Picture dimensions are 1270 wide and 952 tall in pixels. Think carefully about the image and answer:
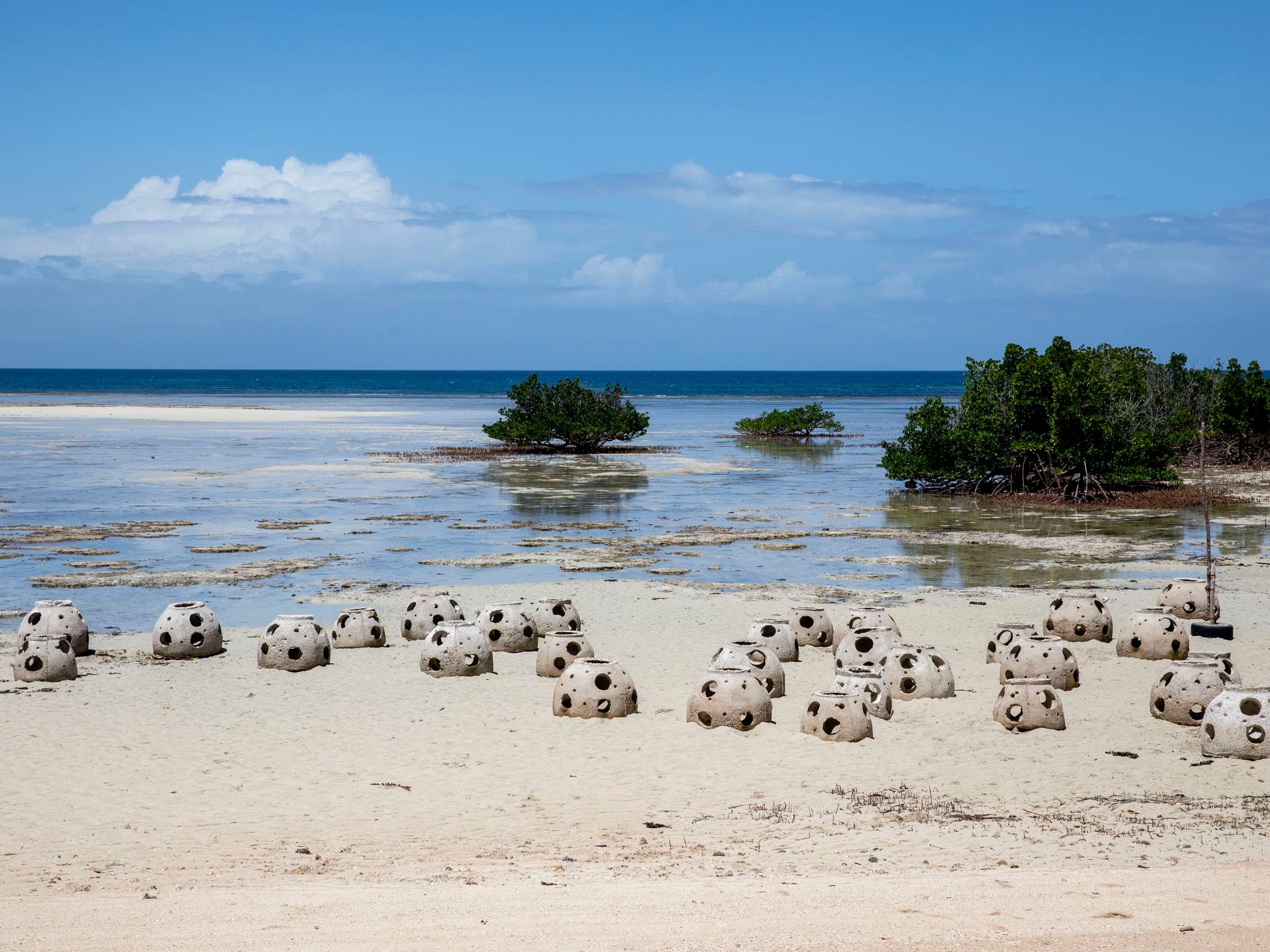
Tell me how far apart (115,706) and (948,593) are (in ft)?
41.5

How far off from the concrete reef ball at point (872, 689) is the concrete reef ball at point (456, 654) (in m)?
4.29

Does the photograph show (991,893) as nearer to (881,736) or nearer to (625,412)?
(881,736)

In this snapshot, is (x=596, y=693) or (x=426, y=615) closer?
(x=596, y=693)

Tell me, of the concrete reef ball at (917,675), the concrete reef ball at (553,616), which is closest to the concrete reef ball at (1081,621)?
the concrete reef ball at (917,675)

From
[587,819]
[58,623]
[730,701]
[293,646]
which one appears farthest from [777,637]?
[58,623]

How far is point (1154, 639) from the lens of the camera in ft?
51.0

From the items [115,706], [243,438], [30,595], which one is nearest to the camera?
[115,706]

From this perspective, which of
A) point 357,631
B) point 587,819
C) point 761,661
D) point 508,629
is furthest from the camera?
point 357,631

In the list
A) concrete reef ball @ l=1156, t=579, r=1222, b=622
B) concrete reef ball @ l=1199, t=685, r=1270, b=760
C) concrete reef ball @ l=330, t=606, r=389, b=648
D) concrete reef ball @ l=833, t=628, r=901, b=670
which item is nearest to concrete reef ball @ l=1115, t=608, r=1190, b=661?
concrete reef ball @ l=1156, t=579, r=1222, b=622

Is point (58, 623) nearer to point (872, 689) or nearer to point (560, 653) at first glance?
point (560, 653)

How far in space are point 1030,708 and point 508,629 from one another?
6636 mm

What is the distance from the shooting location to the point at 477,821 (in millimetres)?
9883

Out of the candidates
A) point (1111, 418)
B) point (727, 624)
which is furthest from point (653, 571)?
point (1111, 418)

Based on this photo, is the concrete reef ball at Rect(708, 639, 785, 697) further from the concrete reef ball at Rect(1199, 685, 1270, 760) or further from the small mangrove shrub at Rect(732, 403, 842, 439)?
the small mangrove shrub at Rect(732, 403, 842, 439)
